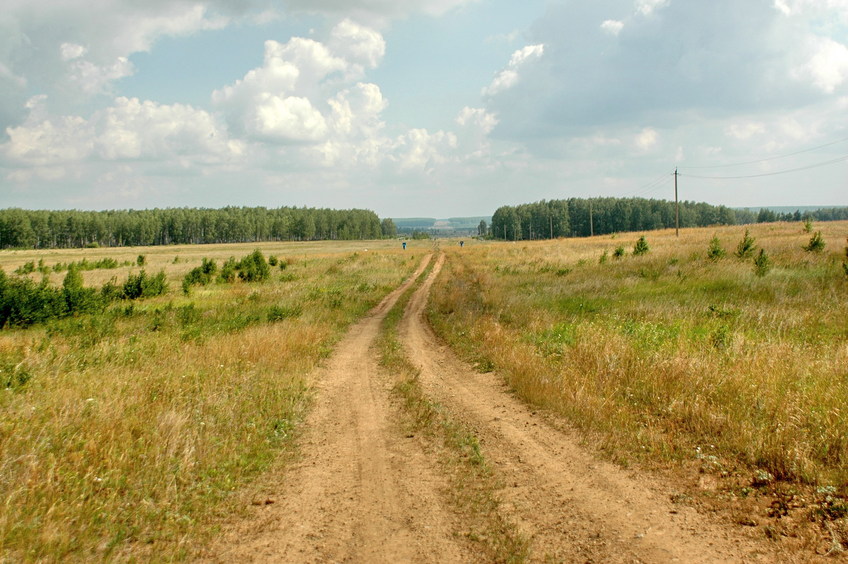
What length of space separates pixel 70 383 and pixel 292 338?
544 centimetres

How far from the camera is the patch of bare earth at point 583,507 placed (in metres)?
4.31

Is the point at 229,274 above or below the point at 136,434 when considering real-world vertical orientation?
above

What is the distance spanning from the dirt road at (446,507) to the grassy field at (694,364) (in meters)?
0.97

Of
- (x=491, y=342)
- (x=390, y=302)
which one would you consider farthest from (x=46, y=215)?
(x=491, y=342)

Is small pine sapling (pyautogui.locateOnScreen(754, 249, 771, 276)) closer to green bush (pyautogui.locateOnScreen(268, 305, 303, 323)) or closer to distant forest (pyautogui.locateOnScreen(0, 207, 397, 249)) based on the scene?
green bush (pyautogui.locateOnScreen(268, 305, 303, 323))

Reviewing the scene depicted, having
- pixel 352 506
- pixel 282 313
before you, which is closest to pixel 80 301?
pixel 282 313

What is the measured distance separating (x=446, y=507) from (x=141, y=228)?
18567 cm

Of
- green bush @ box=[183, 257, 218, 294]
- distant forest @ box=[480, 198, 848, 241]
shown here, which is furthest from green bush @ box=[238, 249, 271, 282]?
distant forest @ box=[480, 198, 848, 241]

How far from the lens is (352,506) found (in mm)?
5199

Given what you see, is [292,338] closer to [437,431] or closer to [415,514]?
[437,431]

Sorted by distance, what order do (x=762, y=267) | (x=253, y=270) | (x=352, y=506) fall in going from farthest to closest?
1. (x=253, y=270)
2. (x=762, y=267)
3. (x=352, y=506)

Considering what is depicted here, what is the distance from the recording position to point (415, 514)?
4973 millimetres

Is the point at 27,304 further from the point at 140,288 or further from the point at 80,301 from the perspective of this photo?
the point at 140,288

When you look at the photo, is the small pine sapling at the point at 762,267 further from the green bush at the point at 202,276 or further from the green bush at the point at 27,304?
the green bush at the point at 202,276
